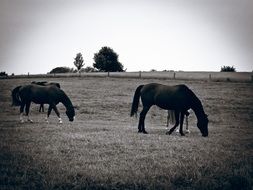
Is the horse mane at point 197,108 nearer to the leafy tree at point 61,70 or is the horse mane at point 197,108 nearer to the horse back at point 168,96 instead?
the horse back at point 168,96

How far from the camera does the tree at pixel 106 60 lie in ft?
306

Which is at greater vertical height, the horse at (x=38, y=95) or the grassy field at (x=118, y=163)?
the horse at (x=38, y=95)

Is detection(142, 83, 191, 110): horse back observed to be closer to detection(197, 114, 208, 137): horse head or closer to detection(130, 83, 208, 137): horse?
detection(130, 83, 208, 137): horse

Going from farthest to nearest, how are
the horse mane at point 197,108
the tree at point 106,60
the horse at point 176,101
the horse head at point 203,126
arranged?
1. the tree at point 106,60
2. the horse mane at point 197,108
3. the horse at point 176,101
4. the horse head at point 203,126

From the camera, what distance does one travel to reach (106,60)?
93.4 meters

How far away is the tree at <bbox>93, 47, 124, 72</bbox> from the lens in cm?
9319

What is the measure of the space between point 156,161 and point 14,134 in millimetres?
6869

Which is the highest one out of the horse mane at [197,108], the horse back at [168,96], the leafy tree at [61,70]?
the leafy tree at [61,70]

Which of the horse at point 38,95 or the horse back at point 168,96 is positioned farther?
the horse at point 38,95

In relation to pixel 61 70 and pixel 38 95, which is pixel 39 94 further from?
pixel 61 70

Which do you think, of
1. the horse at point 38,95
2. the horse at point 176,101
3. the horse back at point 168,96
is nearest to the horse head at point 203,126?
the horse at point 176,101

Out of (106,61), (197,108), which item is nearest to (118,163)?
(197,108)

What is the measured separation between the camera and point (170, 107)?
635 inches

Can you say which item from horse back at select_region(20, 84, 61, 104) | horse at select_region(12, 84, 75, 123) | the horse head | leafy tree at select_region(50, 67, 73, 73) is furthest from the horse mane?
leafy tree at select_region(50, 67, 73, 73)
